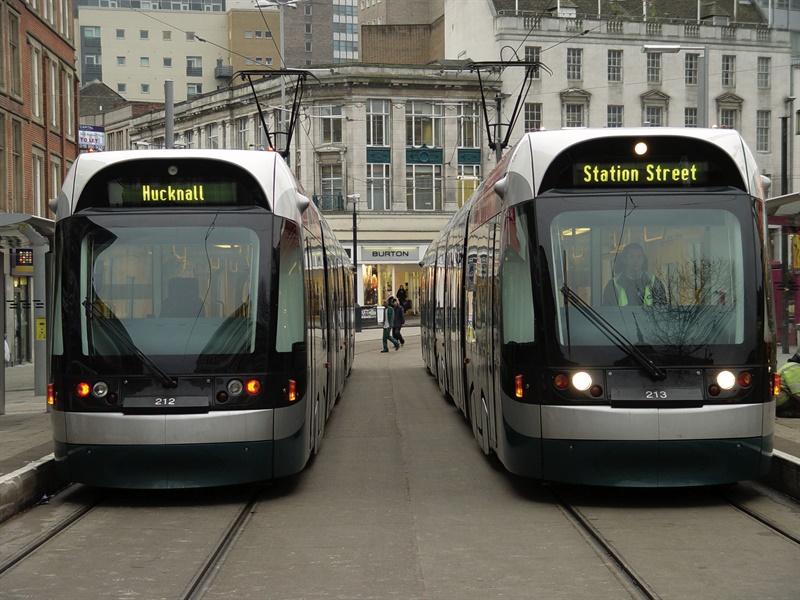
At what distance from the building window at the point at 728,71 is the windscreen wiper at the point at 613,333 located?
60860 millimetres

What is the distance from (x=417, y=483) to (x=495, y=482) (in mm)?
720

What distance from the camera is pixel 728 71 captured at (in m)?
67.1

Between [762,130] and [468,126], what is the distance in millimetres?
16869

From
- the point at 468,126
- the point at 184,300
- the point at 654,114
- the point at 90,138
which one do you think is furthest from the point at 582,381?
the point at 654,114

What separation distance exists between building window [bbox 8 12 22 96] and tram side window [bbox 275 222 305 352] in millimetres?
26495

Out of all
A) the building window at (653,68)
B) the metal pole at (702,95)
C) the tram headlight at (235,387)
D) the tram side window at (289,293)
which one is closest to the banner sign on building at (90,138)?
the metal pole at (702,95)

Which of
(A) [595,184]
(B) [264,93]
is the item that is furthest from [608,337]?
(B) [264,93]

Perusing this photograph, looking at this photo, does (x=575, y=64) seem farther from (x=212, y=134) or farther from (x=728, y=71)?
(x=212, y=134)

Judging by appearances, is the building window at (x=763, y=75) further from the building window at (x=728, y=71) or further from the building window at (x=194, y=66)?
the building window at (x=194, y=66)

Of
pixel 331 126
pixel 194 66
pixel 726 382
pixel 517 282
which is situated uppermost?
pixel 194 66

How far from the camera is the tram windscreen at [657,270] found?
31.3 feet

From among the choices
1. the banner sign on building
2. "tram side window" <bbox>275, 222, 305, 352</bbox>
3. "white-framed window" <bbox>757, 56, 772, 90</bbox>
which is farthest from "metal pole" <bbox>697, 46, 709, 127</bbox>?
"white-framed window" <bbox>757, 56, 772, 90</bbox>

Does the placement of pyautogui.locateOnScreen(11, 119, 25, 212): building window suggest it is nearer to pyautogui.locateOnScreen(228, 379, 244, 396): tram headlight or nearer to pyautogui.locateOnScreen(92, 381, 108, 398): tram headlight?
pyautogui.locateOnScreen(92, 381, 108, 398): tram headlight

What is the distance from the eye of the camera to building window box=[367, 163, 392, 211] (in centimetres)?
6322
